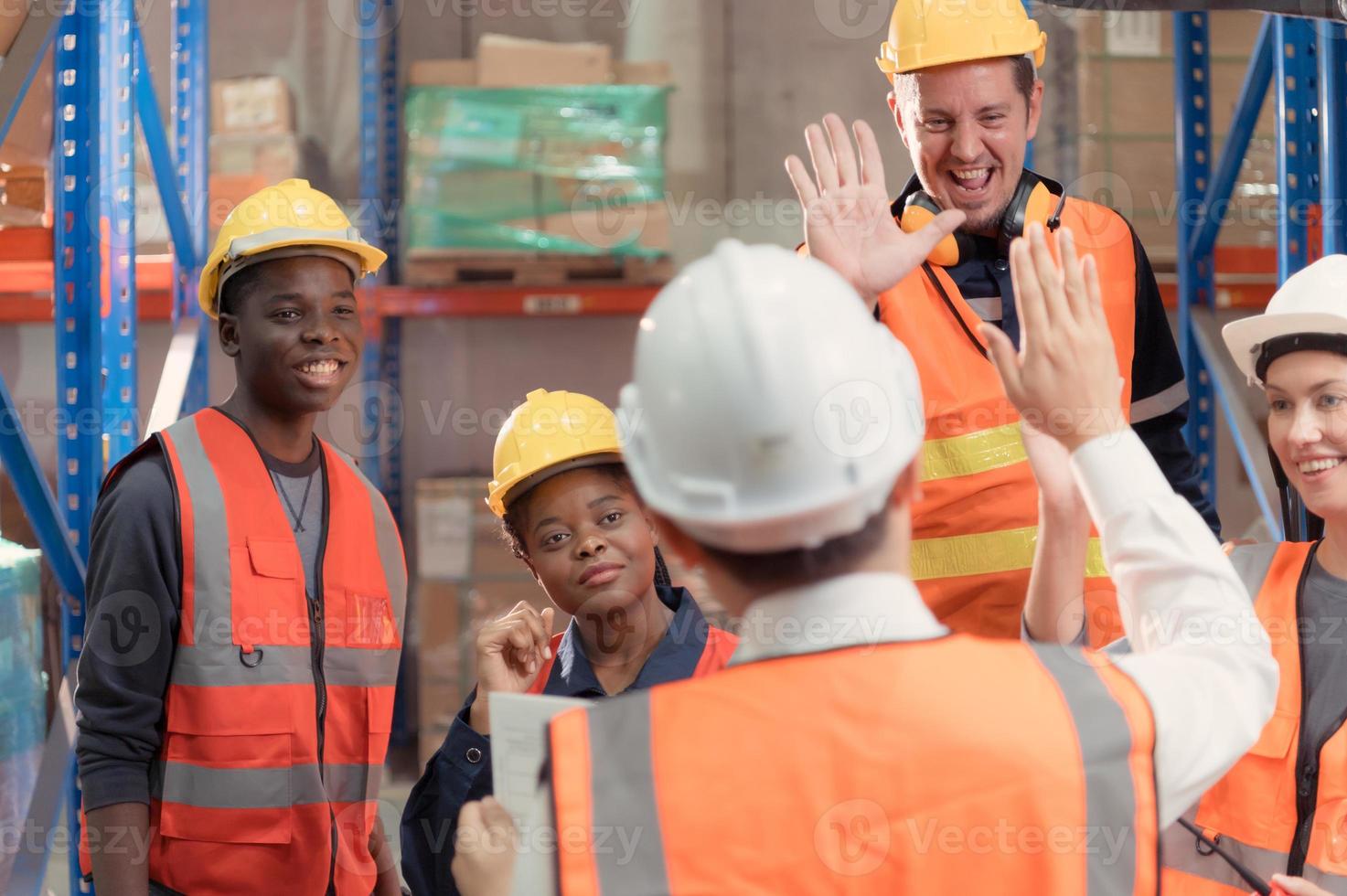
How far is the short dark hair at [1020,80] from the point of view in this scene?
9.30ft

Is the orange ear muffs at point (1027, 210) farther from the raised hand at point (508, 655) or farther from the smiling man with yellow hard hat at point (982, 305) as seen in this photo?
the raised hand at point (508, 655)

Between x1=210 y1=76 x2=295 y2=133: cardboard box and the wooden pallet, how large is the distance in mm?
986

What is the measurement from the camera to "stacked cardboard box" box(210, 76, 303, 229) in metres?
6.27

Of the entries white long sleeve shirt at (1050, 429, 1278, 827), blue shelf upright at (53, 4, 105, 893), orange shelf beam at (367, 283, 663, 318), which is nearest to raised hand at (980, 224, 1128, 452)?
white long sleeve shirt at (1050, 429, 1278, 827)

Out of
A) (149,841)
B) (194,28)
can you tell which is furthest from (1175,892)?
(194,28)

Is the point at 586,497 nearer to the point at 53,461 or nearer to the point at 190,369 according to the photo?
the point at 190,369

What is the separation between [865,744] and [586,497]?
1489mm

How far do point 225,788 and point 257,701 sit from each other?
0.17 meters

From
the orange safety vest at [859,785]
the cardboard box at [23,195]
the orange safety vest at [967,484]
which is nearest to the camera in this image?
the orange safety vest at [859,785]

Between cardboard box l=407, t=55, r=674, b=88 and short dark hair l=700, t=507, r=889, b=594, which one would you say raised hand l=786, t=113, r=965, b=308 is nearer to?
short dark hair l=700, t=507, r=889, b=594

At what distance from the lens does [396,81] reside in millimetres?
7176

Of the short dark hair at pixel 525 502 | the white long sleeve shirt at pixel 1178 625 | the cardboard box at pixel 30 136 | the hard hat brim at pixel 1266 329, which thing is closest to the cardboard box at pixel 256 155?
the cardboard box at pixel 30 136

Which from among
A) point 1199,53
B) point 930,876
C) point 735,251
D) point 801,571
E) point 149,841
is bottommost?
point 149,841

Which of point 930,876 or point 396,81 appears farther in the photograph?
point 396,81
